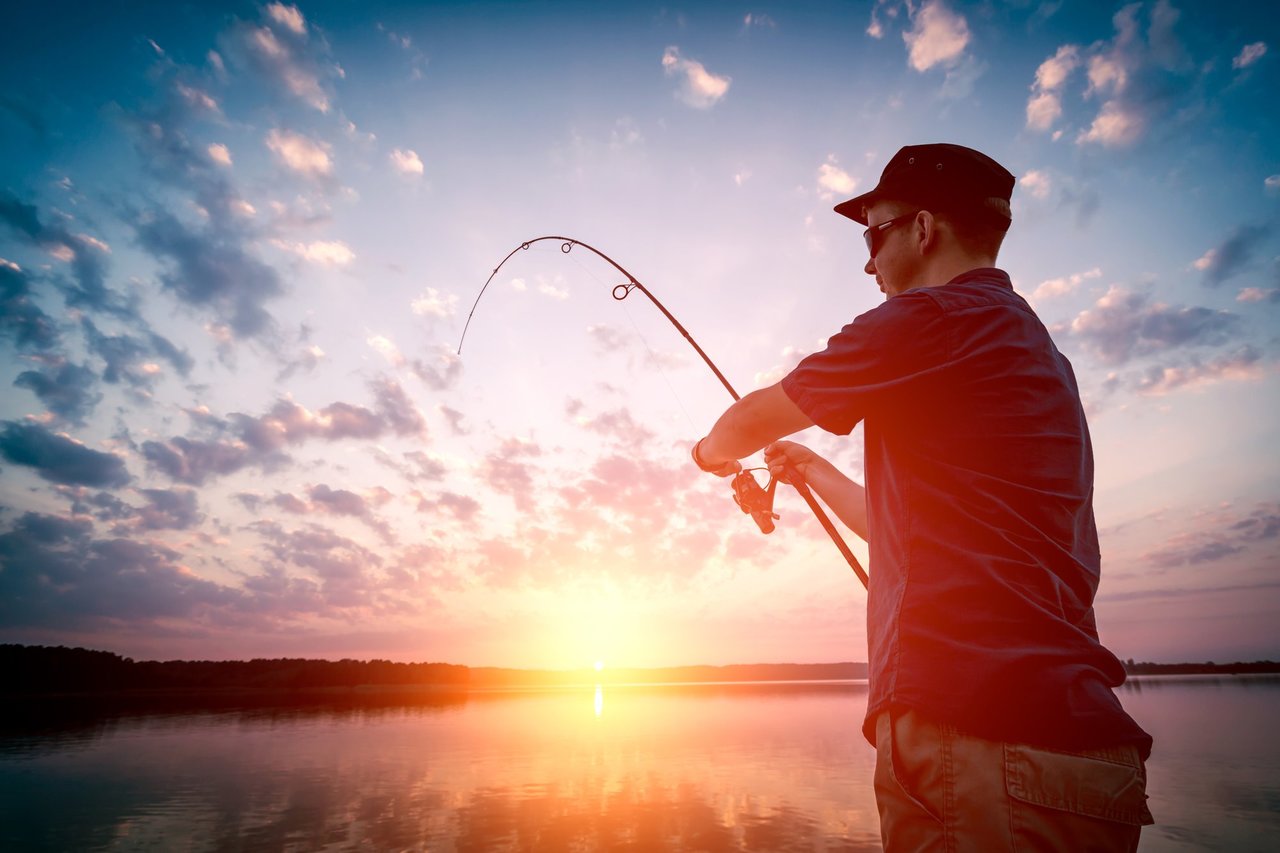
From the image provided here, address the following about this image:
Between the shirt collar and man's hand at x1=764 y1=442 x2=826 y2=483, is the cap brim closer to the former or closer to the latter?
the shirt collar

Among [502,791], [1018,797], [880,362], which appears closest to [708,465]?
[880,362]

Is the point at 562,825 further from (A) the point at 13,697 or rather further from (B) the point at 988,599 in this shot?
(A) the point at 13,697

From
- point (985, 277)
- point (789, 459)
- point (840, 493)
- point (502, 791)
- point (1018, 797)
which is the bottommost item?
point (502, 791)

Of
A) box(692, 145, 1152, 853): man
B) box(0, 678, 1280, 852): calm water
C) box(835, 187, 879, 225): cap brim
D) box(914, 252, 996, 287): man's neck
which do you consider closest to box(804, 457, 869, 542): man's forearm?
box(692, 145, 1152, 853): man

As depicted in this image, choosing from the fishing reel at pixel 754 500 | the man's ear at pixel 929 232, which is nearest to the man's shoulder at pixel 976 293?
the man's ear at pixel 929 232

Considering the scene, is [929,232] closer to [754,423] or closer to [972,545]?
[754,423]

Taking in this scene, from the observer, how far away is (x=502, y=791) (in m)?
23.4

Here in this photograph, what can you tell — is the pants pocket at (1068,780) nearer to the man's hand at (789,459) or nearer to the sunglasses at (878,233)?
the sunglasses at (878,233)

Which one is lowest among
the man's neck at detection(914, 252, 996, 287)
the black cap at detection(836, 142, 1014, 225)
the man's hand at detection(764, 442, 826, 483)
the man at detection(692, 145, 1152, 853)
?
the man at detection(692, 145, 1152, 853)

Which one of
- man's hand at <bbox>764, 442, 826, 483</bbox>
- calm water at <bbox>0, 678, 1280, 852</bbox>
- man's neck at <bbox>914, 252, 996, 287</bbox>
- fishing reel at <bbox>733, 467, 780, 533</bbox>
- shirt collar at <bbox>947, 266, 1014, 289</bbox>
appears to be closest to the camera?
shirt collar at <bbox>947, 266, 1014, 289</bbox>

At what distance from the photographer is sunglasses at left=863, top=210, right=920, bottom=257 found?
6.27ft

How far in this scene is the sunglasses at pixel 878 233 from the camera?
1.91 meters

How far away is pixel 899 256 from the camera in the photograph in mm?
1907

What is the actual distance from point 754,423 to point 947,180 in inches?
36.1
